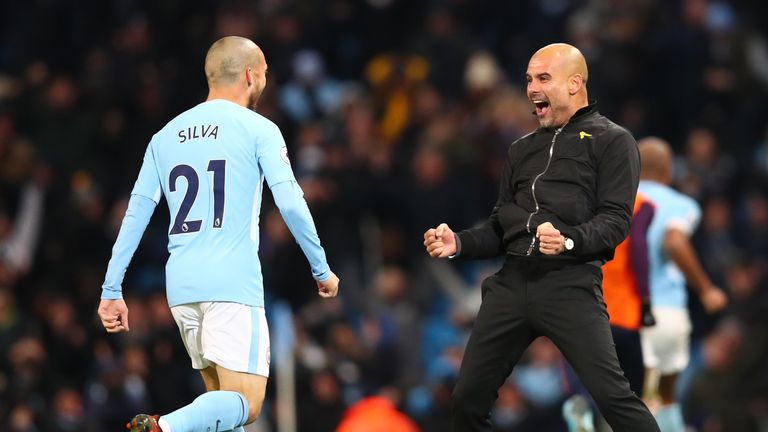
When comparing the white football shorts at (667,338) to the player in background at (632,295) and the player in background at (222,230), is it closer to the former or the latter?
the player in background at (632,295)

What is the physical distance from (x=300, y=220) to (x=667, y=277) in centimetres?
345

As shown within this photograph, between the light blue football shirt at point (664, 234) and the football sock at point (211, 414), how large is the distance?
135 inches

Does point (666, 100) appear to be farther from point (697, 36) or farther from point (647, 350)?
point (647, 350)

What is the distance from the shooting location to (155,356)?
12.1m

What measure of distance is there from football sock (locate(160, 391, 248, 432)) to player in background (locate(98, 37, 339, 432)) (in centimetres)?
1

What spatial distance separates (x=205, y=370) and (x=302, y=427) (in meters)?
5.29

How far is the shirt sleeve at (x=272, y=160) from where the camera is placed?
6.52 meters

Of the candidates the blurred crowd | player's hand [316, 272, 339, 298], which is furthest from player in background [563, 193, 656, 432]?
the blurred crowd

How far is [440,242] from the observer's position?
6531 millimetres

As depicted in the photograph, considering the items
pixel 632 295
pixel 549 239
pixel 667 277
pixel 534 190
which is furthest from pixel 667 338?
pixel 549 239

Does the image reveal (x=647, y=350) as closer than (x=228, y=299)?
No

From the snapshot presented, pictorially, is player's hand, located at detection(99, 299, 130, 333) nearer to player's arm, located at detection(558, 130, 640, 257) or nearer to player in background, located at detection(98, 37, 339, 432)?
→ player in background, located at detection(98, 37, 339, 432)

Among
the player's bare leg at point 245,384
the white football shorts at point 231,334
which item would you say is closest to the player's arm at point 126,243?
the white football shorts at point 231,334

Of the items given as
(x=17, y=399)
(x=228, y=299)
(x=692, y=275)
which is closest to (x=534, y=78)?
(x=228, y=299)
